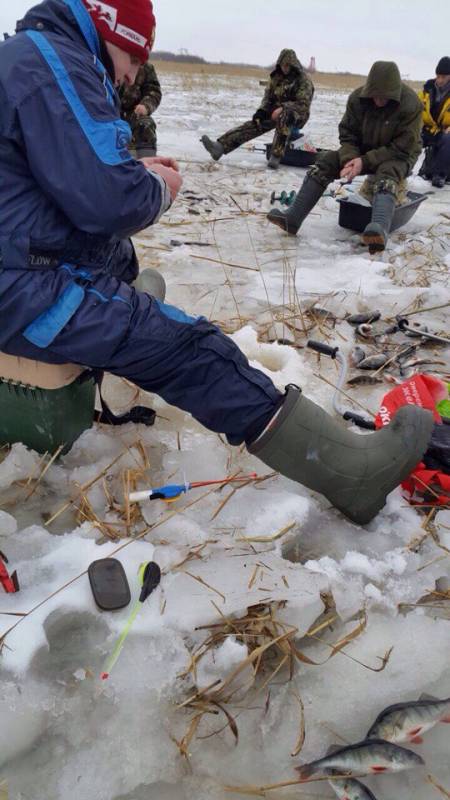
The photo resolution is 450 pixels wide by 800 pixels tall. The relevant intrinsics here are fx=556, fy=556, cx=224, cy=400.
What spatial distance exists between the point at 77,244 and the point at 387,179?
3740 mm

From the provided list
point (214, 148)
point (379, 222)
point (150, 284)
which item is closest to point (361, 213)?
point (379, 222)

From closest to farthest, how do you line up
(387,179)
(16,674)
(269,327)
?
(16,674)
(269,327)
(387,179)

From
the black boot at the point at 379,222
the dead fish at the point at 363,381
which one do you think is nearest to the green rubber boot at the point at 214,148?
the black boot at the point at 379,222

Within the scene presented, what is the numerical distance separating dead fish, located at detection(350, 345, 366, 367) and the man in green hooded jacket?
1710 millimetres

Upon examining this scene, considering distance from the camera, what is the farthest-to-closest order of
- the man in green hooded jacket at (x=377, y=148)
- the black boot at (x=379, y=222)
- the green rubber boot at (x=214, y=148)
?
the green rubber boot at (x=214, y=148) → the man in green hooded jacket at (x=377, y=148) → the black boot at (x=379, y=222)

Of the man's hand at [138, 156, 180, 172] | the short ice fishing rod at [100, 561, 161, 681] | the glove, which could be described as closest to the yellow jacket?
the glove

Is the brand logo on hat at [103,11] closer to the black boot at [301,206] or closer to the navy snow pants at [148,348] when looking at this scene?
the navy snow pants at [148,348]

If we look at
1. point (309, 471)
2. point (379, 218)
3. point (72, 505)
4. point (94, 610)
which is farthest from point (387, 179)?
point (94, 610)

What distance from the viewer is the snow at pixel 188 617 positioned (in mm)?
1290

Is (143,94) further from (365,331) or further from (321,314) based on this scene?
(365,331)

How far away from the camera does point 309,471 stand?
6.12 feet

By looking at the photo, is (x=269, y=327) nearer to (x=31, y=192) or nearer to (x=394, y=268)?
(x=394, y=268)

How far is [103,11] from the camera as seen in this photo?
5.40 ft

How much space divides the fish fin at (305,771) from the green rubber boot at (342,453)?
0.83 metres
